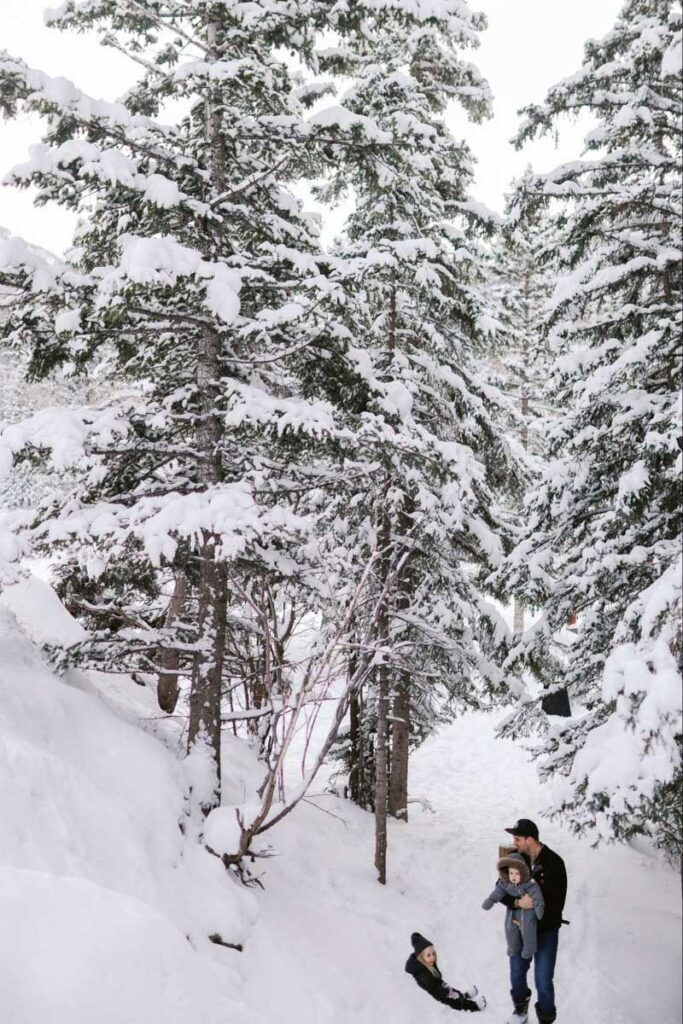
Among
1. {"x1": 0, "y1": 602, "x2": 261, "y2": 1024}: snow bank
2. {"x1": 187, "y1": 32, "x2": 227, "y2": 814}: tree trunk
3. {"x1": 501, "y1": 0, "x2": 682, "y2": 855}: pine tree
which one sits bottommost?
{"x1": 0, "y1": 602, "x2": 261, "y2": 1024}: snow bank

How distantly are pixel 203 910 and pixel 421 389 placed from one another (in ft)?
26.9

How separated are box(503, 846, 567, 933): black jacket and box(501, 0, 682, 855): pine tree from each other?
19.3 inches

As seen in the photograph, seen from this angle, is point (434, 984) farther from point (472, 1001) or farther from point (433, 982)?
point (472, 1001)

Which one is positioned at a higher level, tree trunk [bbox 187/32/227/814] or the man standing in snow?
tree trunk [bbox 187/32/227/814]

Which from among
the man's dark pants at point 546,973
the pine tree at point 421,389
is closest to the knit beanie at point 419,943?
the man's dark pants at point 546,973

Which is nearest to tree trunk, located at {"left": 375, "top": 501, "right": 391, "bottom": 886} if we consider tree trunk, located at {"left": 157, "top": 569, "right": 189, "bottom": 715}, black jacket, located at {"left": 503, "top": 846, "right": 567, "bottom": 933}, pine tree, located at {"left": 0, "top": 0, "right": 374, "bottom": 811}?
pine tree, located at {"left": 0, "top": 0, "right": 374, "bottom": 811}

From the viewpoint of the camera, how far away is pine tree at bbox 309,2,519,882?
9.04 m

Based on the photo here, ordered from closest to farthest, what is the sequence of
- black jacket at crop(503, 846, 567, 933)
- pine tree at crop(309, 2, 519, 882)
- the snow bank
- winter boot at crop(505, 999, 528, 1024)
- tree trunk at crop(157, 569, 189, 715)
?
the snow bank < black jacket at crop(503, 846, 567, 933) < winter boot at crop(505, 999, 528, 1024) < pine tree at crop(309, 2, 519, 882) < tree trunk at crop(157, 569, 189, 715)

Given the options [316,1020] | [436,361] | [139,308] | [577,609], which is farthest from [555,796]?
[436,361]

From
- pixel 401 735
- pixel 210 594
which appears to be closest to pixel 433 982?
pixel 210 594

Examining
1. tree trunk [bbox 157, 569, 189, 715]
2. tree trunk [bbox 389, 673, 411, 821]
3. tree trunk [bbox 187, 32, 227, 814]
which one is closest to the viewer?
tree trunk [bbox 187, 32, 227, 814]

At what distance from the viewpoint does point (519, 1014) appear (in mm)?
6430

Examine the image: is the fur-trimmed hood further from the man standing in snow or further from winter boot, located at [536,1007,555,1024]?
winter boot, located at [536,1007,555,1024]

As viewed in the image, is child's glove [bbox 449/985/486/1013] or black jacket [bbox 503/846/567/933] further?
child's glove [bbox 449/985/486/1013]
